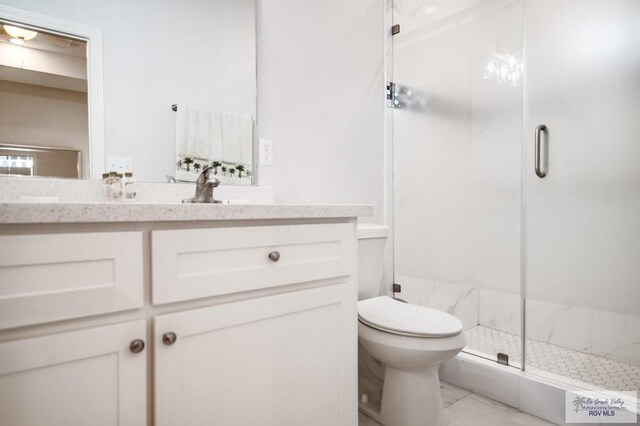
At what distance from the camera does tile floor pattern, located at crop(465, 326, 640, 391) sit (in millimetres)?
1649

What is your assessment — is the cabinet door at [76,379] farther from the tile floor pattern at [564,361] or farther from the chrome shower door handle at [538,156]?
the chrome shower door handle at [538,156]

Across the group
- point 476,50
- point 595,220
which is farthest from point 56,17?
point 595,220

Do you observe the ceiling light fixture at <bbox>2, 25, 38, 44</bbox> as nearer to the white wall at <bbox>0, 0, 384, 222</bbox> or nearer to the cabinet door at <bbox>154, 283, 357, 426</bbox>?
the white wall at <bbox>0, 0, 384, 222</bbox>

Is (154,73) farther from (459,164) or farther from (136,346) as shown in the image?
(459,164)

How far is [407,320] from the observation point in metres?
1.27

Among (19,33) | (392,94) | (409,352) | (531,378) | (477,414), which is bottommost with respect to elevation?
(477,414)

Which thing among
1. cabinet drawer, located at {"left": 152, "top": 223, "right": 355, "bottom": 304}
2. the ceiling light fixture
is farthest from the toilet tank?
the ceiling light fixture

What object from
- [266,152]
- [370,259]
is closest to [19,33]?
[266,152]

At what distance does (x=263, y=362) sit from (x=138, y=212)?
462 millimetres

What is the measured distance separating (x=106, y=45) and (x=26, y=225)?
92 cm

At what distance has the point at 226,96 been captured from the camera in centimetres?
151

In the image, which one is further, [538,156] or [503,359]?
[538,156]

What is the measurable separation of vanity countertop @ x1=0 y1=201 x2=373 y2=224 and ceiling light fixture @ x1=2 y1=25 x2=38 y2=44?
89 centimetres

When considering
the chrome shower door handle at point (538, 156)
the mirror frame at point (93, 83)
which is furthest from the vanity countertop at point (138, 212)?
the chrome shower door handle at point (538, 156)
